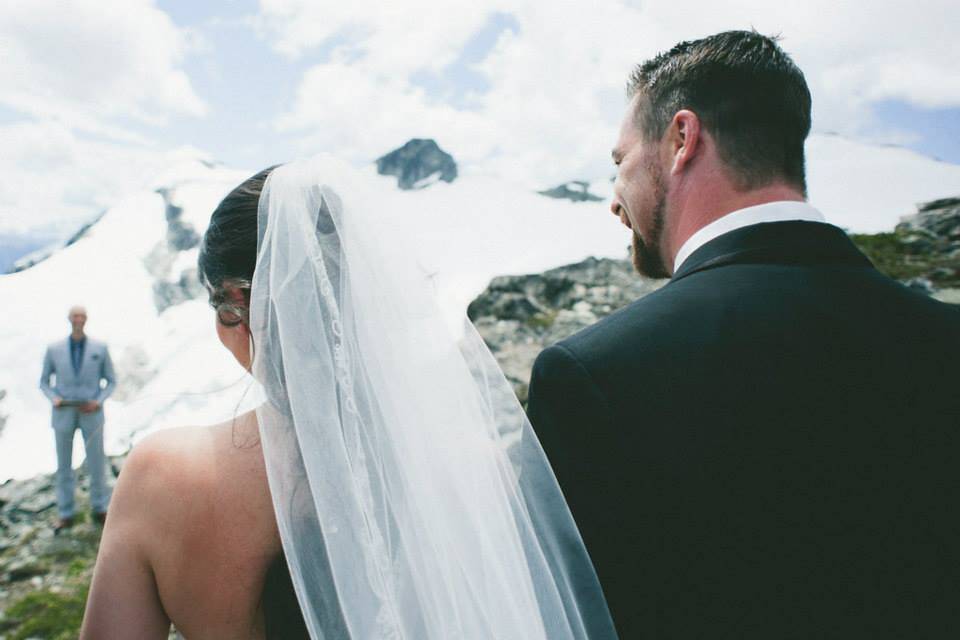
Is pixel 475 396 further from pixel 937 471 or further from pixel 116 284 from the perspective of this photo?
pixel 116 284

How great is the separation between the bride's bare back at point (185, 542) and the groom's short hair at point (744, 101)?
72.2 inches

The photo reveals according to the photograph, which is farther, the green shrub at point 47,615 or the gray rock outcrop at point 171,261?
the gray rock outcrop at point 171,261

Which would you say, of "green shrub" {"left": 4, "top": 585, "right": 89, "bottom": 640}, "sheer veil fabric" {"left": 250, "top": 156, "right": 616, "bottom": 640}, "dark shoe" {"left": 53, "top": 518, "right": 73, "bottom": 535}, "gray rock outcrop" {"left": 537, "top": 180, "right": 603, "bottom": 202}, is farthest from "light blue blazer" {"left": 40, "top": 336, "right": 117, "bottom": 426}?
"gray rock outcrop" {"left": 537, "top": 180, "right": 603, "bottom": 202}

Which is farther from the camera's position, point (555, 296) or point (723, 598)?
point (555, 296)

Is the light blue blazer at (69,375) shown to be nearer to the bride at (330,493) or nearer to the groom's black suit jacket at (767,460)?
the bride at (330,493)

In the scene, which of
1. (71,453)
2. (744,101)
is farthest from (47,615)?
(744,101)

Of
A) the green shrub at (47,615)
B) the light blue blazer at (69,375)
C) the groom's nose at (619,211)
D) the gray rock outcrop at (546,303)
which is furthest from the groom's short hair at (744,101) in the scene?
the gray rock outcrop at (546,303)

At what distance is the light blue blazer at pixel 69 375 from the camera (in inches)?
286

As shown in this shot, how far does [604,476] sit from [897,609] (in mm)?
789

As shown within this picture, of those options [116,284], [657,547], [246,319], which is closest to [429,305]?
[246,319]

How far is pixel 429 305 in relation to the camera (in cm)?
208

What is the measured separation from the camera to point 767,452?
4.34ft

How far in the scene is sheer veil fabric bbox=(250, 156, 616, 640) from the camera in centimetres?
165

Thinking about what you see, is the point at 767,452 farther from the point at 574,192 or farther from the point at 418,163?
the point at 418,163
